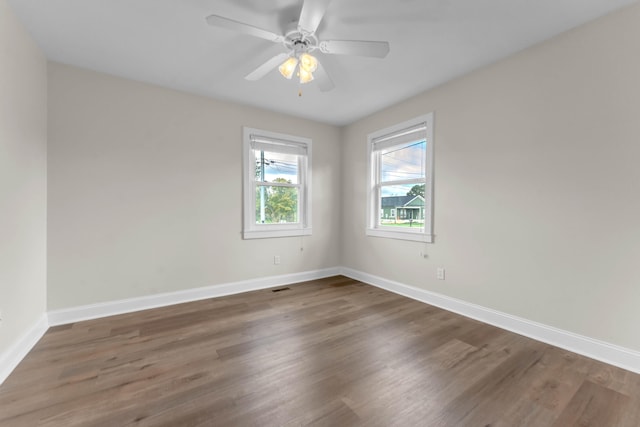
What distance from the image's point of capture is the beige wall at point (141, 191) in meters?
2.56

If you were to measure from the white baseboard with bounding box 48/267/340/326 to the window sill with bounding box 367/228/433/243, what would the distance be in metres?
1.13

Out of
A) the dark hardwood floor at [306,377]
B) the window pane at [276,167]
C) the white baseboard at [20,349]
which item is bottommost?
the dark hardwood floor at [306,377]

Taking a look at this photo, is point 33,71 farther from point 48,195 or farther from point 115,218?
point 115,218

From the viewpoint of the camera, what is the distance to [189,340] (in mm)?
2232

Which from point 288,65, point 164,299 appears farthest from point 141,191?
point 288,65

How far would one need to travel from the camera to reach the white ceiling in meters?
1.83

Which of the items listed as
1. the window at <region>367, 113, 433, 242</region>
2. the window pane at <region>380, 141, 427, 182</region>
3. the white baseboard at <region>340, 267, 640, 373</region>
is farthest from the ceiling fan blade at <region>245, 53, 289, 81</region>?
the white baseboard at <region>340, 267, 640, 373</region>

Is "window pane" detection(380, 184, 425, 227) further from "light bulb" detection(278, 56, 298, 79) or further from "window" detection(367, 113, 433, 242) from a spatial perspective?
"light bulb" detection(278, 56, 298, 79)

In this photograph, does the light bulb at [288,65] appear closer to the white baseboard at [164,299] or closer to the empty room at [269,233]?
the empty room at [269,233]

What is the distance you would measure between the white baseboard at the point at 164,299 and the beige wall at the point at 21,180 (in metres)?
0.22

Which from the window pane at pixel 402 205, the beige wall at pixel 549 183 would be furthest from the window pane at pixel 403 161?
the beige wall at pixel 549 183

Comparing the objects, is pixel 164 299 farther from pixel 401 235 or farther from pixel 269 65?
pixel 401 235

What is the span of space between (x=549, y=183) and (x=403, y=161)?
5.29 feet

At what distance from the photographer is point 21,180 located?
2000 mm
